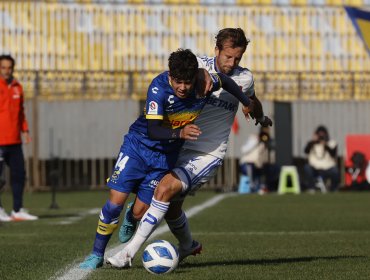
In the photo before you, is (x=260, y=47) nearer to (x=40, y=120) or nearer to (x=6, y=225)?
(x=40, y=120)

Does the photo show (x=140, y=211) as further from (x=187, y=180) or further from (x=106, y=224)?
(x=187, y=180)

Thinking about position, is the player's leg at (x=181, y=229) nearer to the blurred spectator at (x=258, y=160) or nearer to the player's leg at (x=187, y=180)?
the player's leg at (x=187, y=180)

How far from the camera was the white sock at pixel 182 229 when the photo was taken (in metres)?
9.97

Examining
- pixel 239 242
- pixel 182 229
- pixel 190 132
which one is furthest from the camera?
pixel 239 242

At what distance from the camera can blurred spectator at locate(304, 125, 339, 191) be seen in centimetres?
2795

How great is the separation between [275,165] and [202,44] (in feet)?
42.5

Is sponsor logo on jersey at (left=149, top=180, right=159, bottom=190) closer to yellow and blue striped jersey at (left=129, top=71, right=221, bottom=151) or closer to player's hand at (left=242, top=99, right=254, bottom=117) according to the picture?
yellow and blue striped jersey at (left=129, top=71, right=221, bottom=151)

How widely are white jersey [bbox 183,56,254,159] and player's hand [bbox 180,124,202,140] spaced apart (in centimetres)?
97

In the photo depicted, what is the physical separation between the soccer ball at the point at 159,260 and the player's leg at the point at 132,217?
20.9 inches

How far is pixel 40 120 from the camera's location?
95.6ft

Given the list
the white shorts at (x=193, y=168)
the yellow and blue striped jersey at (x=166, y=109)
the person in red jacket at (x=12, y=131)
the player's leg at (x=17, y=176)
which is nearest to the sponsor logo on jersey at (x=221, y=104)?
the yellow and blue striped jersey at (x=166, y=109)

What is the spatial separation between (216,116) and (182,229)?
3.05 feet

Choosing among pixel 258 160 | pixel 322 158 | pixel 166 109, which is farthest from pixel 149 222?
pixel 258 160

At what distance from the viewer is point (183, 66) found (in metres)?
8.85
